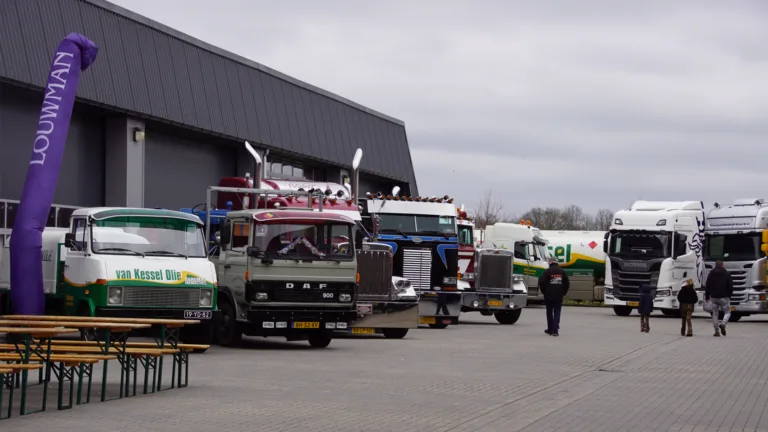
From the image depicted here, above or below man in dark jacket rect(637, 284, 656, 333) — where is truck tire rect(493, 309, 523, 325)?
below

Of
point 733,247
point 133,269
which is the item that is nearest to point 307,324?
point 133,269

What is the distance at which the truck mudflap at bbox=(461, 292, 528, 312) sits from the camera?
32.0m

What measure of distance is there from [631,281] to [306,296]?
22.1m

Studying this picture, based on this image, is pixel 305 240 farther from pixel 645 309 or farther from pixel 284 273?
pixel 645 309

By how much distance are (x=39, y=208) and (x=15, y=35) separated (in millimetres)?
6689

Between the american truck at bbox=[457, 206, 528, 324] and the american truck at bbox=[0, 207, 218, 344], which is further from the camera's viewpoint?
the american truck at bbox=[457, 206, 528, 324]

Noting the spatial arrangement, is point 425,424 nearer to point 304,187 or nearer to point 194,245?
point 194,245

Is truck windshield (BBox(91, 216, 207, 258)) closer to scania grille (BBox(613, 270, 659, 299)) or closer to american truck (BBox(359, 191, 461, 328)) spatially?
american truck (BBox(359, 191, 461, 328))

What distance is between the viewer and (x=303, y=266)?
2088 cm

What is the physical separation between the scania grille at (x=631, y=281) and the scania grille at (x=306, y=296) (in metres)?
21.3

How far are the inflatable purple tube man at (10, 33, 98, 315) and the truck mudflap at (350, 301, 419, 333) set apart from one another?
715 centimetres

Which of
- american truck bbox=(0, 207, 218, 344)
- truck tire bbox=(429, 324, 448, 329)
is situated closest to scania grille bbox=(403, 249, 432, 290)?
truck tire bbox=(429, 324, 448, 329)

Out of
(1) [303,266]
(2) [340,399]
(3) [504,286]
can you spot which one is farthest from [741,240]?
(2) [340,399]

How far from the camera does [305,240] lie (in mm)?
21109
